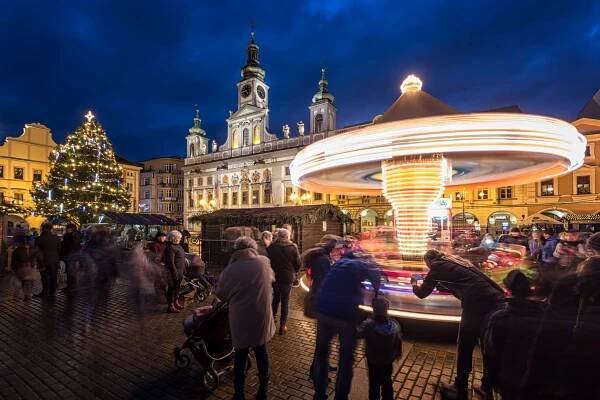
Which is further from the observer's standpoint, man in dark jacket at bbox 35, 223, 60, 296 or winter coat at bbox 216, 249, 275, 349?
man in dark jacket at bbox 35, 223, 60, 296

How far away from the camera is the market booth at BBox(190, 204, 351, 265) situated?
14.0 meters

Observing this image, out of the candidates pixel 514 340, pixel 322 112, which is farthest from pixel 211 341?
pixel 322 112

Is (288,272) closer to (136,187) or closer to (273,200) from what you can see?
(273,200)

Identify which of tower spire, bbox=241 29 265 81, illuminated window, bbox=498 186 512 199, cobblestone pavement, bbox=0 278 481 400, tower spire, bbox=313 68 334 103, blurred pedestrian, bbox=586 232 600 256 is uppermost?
tower spire, bbox=241 29 265 81

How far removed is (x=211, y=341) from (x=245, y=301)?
110cm

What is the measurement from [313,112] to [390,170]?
3791 centimetres

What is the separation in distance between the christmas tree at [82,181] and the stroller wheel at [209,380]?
21791 mm

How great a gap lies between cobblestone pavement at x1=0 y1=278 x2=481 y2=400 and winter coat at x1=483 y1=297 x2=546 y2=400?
1483 millimetres

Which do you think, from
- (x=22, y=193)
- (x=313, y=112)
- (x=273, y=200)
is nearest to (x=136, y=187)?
(x=22, y=193)

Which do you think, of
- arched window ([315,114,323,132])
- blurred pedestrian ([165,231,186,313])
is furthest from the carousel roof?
arched window ([315,114,323,132])

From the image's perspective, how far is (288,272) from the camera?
5414 mm

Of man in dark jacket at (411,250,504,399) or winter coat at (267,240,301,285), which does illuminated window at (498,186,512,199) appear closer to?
winter coat at (267,240,301,285)

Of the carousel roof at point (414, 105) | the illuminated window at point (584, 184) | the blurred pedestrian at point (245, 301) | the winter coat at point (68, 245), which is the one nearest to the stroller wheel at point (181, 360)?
the blurred pedestrian at point (245, 301)

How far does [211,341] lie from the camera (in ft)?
12.6
